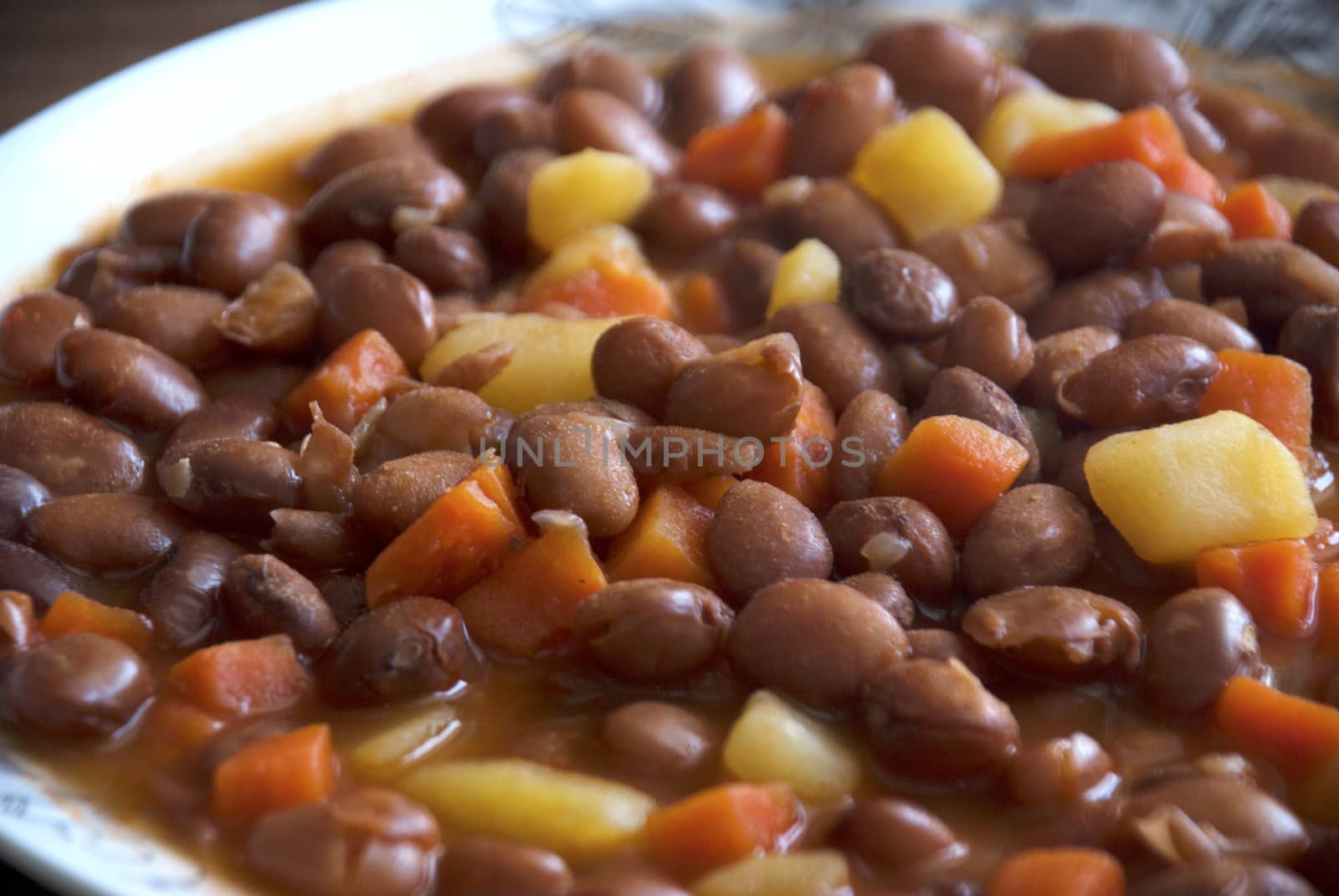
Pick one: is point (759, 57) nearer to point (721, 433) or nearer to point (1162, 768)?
point (721, 433)

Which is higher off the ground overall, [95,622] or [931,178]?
[931,178]

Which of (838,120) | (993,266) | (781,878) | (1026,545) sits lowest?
(781,878)

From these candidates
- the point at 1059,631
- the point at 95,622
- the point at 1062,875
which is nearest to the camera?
the point at 1062,875

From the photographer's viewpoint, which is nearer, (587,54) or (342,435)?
(342,435)

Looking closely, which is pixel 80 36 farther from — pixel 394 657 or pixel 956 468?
pixel 956 468

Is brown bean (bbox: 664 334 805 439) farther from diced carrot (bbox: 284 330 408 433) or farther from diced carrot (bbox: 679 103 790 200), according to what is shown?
diced carrot (bbox: 679 103 790 200)

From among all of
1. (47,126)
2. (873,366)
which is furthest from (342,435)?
(47,126)

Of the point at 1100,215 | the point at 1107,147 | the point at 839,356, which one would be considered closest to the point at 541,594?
the point at 839,356
